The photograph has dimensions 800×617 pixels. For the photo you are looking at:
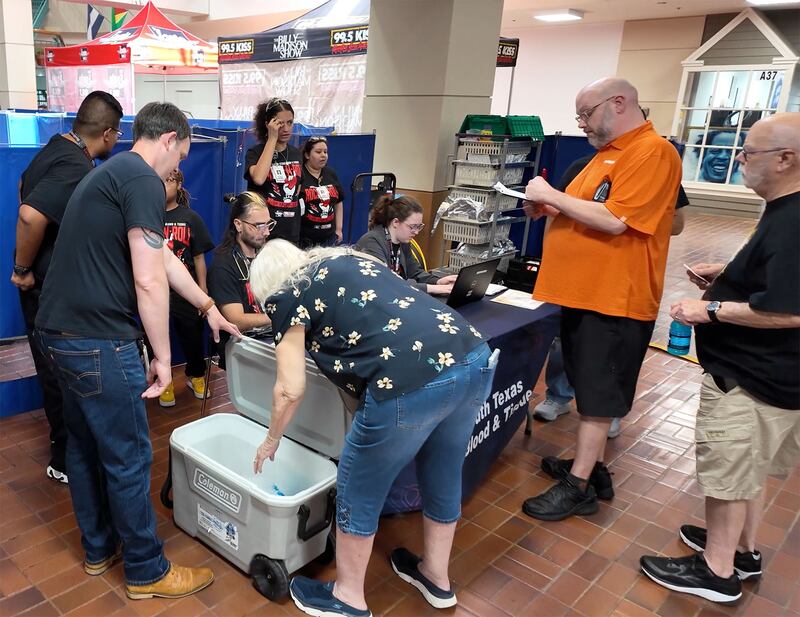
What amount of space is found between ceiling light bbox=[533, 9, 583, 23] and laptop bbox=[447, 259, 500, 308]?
10.9m

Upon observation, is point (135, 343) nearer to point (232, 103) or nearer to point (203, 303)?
point (203, 303)

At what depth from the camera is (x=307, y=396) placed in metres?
2.21

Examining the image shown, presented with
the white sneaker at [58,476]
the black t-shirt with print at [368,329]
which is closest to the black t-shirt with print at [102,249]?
the black t-shirt with print at [368,329]

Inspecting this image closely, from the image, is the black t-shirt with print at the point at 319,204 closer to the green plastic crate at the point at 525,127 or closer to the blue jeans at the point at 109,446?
the green plastic crate at the point at 525,127

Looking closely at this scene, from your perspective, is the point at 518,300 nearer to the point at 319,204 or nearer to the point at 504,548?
the point at 504,548

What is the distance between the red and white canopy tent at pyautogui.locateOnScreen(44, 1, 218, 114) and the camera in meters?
8.73

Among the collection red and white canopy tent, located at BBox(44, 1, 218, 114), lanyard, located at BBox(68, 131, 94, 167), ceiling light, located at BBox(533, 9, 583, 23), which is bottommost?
lanyard, located at BBox(68, 131, 94, 167)

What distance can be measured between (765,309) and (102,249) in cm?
194

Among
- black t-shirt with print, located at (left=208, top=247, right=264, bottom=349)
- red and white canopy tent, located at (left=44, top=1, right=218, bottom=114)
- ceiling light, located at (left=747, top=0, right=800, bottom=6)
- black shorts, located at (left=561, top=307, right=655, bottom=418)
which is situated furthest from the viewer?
ceiling light, located at (left=747, top=0, right=800, bottom=6)

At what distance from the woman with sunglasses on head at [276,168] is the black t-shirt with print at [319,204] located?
132 mm

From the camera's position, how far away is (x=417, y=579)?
2.10 metres

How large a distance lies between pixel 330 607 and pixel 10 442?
1932 mm

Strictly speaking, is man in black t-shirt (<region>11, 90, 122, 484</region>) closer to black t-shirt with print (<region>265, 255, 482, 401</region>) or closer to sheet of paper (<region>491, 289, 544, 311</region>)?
black t-shirt with print (<region>265, 255, 482, 401</region>)

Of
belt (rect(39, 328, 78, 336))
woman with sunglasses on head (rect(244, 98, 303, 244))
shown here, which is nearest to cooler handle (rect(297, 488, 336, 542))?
belt (rect(39, 328, 78, 336))
